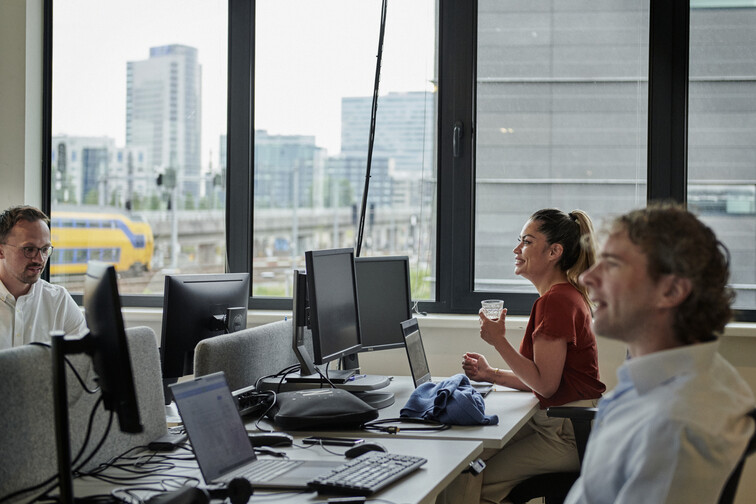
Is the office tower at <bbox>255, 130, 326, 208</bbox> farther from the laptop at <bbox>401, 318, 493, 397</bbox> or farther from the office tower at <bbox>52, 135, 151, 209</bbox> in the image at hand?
the laptop at <bbox>401, 318, 493, 397</bbox>

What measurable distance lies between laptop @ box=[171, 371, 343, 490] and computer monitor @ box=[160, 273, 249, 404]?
652 millimetres

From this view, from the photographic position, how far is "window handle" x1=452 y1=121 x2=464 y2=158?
369 cm

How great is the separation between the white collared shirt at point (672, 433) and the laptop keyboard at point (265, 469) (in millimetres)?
686

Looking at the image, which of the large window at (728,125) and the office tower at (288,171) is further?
the office tower at (288,171)

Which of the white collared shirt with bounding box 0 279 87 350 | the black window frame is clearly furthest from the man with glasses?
the black window frame

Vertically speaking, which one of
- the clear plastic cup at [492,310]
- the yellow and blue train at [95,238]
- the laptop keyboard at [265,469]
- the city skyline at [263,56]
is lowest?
the laptop keyboard at [265,469]

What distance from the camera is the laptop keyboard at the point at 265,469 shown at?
1741 millimetres

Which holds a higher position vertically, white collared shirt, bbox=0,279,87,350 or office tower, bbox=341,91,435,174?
office tower, bbox=341,91,435,174

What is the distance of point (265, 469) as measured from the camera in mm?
1796

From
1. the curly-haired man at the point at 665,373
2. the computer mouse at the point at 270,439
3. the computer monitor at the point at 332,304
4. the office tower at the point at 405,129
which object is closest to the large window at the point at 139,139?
the office tower at the point at 405,129

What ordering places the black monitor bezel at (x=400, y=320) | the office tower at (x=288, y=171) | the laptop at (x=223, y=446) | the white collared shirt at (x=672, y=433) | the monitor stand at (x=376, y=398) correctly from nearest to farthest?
the white collared shirt at (x=672, y=433) < the laptop at (x=223, y=446) < the monitor stand at (x=376, y=398) < the black monitor bezel at (x=400, y=320) < the office tower at (x=288, y=171)

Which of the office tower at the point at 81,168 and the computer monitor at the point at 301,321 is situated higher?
the office tower at the point at 81,168

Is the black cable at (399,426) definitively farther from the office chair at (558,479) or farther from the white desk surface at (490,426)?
the office chair at (558,479)

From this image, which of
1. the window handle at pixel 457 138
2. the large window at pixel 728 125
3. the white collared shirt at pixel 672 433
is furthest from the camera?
the window handle at pixel 457 138
